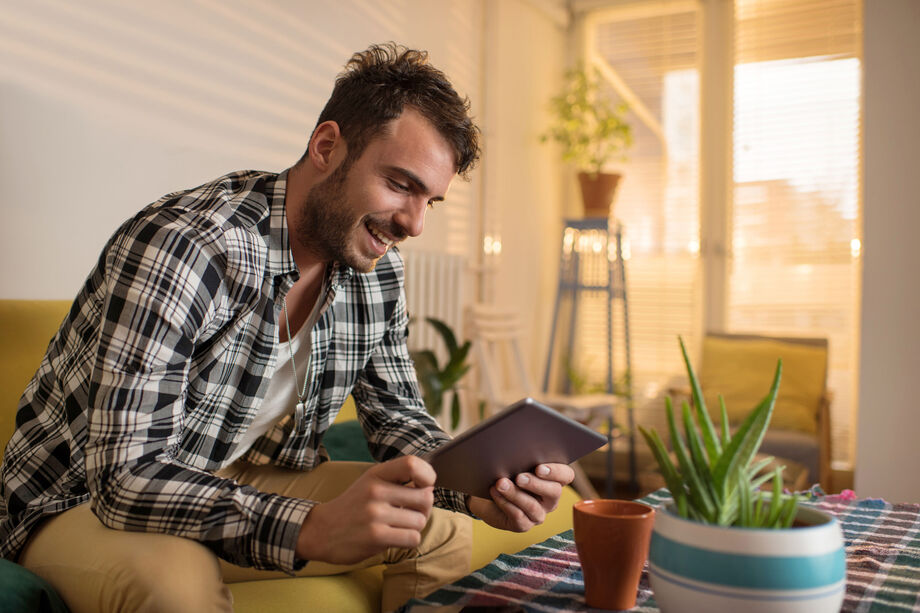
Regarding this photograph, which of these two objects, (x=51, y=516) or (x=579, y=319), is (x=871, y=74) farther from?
(x=51, y=516)

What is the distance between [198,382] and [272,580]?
1.17 ft

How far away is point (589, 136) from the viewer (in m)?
4.27

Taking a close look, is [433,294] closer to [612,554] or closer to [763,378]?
[763,378]

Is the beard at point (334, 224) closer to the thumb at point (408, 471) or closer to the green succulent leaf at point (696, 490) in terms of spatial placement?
the thumb at point (408, 471)

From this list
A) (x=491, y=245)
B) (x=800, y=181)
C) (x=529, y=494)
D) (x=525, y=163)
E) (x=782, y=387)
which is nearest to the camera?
(x=529, y=494)

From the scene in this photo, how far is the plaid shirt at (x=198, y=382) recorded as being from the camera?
104cm

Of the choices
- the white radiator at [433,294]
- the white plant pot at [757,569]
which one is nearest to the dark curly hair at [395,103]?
the white plant pot at [757,569]

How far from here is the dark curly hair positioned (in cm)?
141

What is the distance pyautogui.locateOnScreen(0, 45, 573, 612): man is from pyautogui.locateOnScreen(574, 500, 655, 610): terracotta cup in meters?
0.20

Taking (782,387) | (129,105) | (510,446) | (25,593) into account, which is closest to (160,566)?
(25,593)

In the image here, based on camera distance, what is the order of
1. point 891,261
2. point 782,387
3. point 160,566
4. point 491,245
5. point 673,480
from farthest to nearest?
point 491,245 < point 782,387 < point 891,261 < point 160,566 < point 673,480

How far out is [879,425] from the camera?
3268 mm

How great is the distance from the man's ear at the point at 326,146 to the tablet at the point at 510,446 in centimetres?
63

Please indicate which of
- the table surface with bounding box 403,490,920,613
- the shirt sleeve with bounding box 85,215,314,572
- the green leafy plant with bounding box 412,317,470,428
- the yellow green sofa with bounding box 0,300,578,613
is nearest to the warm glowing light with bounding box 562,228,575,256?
the green leafy plant with bounding box 412,317,470,428
